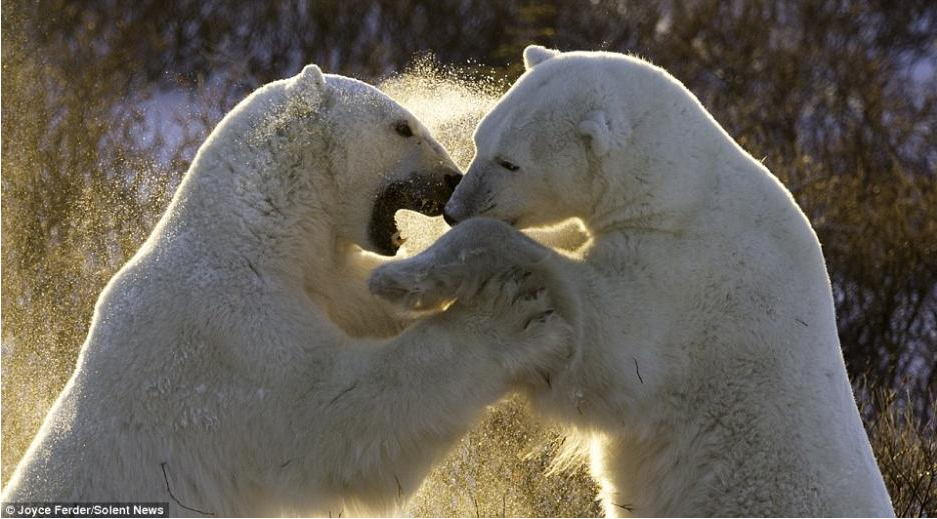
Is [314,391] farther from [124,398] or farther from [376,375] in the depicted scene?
[124,398]

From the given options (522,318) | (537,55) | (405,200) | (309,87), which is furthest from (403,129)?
(522,318)

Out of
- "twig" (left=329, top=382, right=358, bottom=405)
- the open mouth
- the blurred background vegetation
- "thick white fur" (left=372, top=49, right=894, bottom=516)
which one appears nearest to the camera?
"twig" (left=329, top=382, right=358, bottom=405)

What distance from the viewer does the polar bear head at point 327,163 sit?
410 centimetres

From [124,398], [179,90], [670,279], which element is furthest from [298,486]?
[179,90]

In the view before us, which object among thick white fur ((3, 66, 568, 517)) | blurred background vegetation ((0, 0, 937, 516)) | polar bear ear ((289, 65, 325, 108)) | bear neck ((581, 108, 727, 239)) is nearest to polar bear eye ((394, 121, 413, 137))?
polar bear ear ((289, 65, 325, 108))

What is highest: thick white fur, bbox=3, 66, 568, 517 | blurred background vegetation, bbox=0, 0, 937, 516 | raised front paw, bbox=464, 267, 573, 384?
raised front paw, bbox=464, 267, 573, 384

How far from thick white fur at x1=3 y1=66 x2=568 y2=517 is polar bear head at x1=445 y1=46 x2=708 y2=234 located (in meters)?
0.36

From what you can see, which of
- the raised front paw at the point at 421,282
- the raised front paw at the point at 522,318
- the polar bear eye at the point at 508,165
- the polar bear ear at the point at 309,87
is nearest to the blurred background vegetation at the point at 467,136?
the raised front paw at the point at 522,318

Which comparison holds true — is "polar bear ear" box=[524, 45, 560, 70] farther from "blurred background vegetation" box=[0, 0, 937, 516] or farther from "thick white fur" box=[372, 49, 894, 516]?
"blurred background vegetation" box=[0, 0, 937, 516]

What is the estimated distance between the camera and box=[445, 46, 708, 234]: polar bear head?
13.3ft

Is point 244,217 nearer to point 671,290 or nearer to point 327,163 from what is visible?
point 327,163

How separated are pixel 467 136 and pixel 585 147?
1.20 m

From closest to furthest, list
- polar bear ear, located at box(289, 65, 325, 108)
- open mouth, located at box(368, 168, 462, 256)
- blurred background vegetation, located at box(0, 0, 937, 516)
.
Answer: polar bear ear, located at box(289, 65, 325, 108) → open mouth, located at box(368, 168, 462, 256) → blurred background vegetation, located at box(0, 0, 937, 516)

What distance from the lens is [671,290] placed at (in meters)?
3.99
